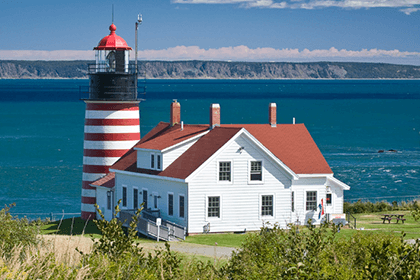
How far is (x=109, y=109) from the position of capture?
1481 inches

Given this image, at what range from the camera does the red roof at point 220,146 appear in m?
32.6

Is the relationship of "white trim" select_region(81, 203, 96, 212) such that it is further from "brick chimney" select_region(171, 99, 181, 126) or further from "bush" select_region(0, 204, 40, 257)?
"bush" select_region(0, 204, 40, 257)

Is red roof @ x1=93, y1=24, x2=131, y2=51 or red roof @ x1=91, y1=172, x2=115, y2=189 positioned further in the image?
red roof @ x1=93, y1=24, x2=131, y2=51

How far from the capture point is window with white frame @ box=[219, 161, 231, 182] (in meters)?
32.0

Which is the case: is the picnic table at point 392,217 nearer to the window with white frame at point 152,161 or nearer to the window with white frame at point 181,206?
the window with white frame at point 181,206

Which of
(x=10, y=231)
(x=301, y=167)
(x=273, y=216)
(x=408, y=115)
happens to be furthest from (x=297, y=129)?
(x=408, y=115)

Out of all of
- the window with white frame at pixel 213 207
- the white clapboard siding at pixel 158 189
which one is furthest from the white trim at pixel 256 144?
the window with white frame at pixel 213 207

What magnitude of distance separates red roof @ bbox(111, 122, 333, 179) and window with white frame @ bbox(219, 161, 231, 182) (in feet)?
2.47

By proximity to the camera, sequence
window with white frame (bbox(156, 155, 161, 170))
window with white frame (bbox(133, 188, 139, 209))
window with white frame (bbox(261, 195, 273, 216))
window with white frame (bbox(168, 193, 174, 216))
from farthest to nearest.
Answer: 1. window with white frame (bbox(133, 188, 139, 209))
2. window with white frame (bbox(156, 155, 161, 170))
3. window with white frame (bbox(261, 195, 273, 216))
4. window with white frame (bbox(168, 193, 174, 216))

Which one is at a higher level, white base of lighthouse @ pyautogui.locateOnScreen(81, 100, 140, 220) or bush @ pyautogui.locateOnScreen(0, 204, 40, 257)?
white base of lighthouse @ pyautogui.locateOnScreen(81, 100, 140, 220)

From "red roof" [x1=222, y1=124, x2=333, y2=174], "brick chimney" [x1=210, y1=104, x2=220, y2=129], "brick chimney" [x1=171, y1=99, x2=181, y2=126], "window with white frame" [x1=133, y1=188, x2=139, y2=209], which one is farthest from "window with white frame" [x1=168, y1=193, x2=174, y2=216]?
"brick chimney" [x1=171, y1=99, x2=181, y2=126]

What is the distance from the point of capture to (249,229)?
1280 inches

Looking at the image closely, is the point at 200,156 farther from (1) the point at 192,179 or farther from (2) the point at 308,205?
(2) the point at 308,205

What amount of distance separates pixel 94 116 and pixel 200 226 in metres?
10.2
